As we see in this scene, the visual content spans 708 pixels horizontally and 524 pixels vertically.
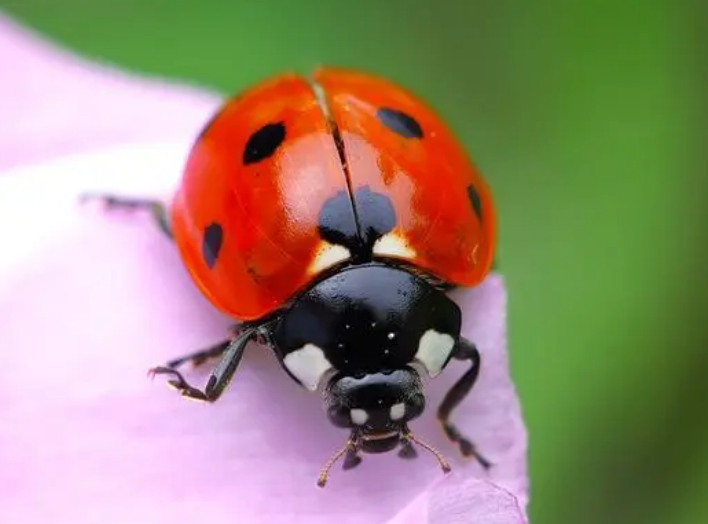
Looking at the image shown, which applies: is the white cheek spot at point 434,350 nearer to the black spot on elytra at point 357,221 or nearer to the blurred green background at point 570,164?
the black spot on elytra at point 357,221

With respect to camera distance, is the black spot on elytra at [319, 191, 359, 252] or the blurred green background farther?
the blurred green background

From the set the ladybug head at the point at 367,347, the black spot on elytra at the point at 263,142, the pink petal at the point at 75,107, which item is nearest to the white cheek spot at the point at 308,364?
the ladybug head at the point at 367,347

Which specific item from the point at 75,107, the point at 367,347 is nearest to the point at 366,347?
the point at 367,347

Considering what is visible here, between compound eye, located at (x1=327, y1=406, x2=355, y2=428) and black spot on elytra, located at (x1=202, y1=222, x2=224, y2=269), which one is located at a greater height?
black spot on elytra, located at (x1=202, y1=222, x2=224, y2=269)

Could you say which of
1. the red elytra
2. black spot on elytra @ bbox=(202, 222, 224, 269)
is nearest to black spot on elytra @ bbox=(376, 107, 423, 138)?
the red elytra

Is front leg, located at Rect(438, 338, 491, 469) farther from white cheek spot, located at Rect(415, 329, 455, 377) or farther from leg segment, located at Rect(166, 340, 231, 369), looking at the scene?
leg segment, located at Rect(166, 340, 231, 369)
